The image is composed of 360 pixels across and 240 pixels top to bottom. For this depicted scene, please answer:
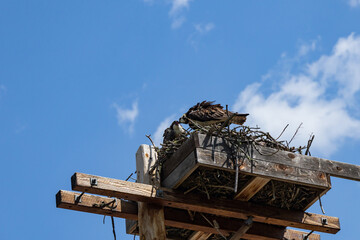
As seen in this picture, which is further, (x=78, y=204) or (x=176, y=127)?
(x=176, y=127)

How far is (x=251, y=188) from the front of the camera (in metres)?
6.84

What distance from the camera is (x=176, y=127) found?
25.5 feet

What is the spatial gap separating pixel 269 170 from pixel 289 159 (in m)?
0.31

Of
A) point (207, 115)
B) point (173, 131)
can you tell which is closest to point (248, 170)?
point (173, 131)

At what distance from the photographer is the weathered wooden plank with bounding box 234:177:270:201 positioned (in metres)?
6.76

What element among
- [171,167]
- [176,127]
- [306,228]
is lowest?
[306,228]

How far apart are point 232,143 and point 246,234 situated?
122cm

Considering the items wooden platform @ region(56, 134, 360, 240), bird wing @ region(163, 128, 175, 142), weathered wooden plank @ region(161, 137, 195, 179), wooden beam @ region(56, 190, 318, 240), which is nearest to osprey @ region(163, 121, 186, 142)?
bird wing @ region(163, 128, 175, 142)

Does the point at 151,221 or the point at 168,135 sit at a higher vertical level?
the point at 168,135

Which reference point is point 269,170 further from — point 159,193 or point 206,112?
point 206,112

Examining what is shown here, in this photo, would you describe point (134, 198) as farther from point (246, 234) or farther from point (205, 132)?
point (246, 234)

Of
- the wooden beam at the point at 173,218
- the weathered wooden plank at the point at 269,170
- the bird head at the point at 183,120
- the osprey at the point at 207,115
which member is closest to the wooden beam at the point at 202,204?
the wooden beam at the point at 173,218

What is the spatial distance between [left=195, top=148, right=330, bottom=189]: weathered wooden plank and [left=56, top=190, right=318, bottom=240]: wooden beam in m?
0.84

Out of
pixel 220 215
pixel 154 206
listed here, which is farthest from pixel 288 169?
pixel 154 206
